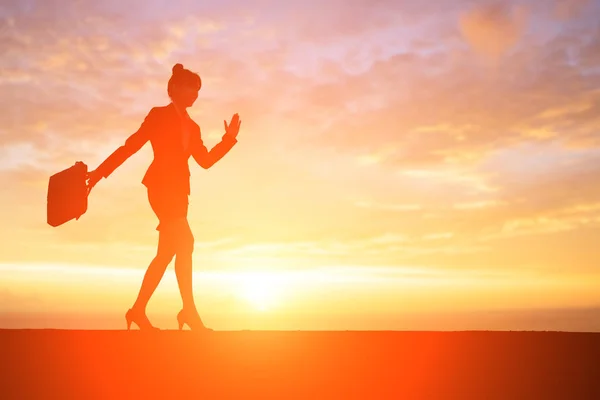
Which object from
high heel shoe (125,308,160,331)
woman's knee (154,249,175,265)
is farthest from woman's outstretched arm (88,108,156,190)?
high heel shoe (125,308,160,331)

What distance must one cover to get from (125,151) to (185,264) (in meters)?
1.45

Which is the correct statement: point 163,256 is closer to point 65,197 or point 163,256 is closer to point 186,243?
point 186,243

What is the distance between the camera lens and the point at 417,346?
282 inches

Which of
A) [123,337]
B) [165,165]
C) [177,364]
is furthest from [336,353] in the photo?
[165,165]

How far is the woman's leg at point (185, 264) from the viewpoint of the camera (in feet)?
26.6

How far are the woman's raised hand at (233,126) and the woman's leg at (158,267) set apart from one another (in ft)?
4.50

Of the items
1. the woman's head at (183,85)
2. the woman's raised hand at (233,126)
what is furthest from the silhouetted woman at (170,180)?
the woman's raised hand at (233,126)

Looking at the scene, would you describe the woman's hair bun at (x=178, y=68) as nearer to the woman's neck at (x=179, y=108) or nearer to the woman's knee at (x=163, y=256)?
the woman's neck at (x=179, y=108)

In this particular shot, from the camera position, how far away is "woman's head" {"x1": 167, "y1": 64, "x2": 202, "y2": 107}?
8.18 m

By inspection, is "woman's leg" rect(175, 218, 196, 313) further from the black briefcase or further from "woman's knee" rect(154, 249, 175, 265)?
the black briefcase

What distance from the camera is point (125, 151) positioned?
8086 mm

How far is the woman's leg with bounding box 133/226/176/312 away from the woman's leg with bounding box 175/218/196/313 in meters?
0.09

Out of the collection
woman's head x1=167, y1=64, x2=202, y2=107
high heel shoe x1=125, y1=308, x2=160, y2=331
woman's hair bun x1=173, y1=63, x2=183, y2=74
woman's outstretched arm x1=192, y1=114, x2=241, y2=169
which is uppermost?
woman's hair bun x1=173, y1=63, x2=183, y2=74

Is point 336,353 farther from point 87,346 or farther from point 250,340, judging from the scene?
point 87,346
